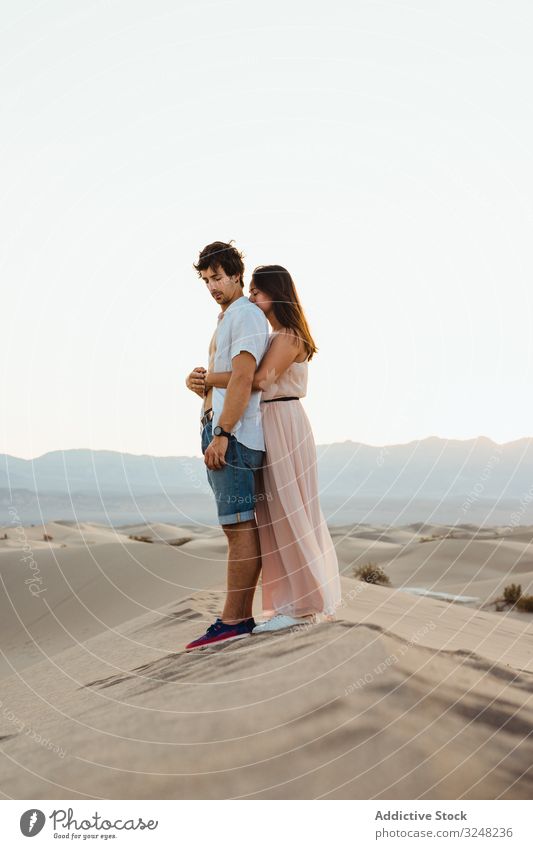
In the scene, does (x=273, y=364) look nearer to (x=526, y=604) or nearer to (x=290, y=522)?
(x=290, y=522)

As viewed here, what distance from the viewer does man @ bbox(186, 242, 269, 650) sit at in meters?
5.30

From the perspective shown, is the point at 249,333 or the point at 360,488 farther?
the point at 360,488

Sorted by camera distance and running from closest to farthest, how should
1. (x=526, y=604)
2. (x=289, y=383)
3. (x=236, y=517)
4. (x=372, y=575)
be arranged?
(x=236, y=517)
(x=289, y=383)
(x=526, y=604)
(x=372, y=575)

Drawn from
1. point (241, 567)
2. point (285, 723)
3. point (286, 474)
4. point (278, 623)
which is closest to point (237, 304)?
point (286, 474)

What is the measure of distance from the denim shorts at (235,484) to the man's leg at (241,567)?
8 centimetres

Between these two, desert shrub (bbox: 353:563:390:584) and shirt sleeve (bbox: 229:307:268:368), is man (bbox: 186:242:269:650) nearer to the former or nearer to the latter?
shirt sleeve (bbox: 229:307:268:368)

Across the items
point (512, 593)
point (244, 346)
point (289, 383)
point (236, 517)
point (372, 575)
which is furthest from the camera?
point (372, 575)

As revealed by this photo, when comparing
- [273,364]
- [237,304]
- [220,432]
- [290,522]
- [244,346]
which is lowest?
[290,522]

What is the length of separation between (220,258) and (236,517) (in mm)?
1665

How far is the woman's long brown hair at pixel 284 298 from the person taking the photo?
5.54 metres

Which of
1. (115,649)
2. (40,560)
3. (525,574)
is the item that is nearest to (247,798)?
(115,649)

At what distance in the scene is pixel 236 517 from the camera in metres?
5.40

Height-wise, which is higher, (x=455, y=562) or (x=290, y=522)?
(x=290, y=522)

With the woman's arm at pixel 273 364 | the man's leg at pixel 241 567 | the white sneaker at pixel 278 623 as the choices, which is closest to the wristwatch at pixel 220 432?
the woman's arm at pixel 273 364
